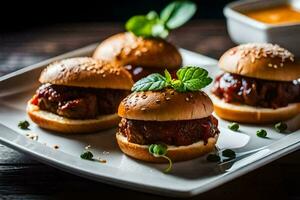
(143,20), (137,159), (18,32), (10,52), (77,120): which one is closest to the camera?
(137,159)

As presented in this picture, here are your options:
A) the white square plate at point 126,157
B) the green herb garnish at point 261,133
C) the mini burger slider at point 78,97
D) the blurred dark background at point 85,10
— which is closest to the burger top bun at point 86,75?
the mini burger slider at point 78,97

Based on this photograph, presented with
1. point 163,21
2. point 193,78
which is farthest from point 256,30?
point 193,78

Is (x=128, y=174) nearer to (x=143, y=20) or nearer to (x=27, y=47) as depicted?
(x=143, y=20)

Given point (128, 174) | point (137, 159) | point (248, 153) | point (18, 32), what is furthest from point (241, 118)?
point (18, 32)

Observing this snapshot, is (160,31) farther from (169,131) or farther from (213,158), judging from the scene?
(213,158)

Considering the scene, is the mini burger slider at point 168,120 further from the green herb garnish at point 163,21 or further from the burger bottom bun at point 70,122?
the green herb garnish at point 163,21

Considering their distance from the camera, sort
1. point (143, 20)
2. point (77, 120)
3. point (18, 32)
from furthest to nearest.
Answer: point (18, 32) → point (143, 20) → point (77, 120)

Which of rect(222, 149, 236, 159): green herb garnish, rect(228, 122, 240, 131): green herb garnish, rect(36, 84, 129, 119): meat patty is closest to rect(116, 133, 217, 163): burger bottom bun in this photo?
rect(222, 149, 236, 159): green herb garnish
